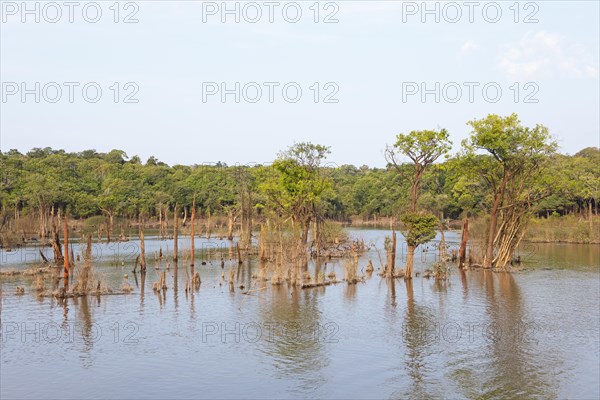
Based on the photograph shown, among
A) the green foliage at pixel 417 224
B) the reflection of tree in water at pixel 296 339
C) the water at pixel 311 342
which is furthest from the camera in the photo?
the green foliage at pixel 417 224

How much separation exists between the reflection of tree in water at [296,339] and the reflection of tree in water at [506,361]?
5.37 metres

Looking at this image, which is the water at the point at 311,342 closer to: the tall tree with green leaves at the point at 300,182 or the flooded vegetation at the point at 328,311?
the flooded vegetation at the point at 328,311

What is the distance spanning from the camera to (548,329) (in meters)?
27.9

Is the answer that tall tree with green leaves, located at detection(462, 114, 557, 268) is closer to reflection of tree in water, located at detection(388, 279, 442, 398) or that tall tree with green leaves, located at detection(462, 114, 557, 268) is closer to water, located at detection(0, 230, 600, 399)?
water, located at detection(0, 230, 600, 399)

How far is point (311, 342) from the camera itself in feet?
85.4

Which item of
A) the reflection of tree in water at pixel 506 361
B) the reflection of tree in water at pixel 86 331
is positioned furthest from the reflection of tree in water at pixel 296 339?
the reflection of tree in water at pixel 86 331

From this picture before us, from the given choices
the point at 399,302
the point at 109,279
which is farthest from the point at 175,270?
the point at 399,302

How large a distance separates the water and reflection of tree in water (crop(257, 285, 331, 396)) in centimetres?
7

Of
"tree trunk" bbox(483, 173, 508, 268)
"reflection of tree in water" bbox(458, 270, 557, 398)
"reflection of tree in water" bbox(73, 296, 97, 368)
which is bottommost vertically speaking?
"reflection of tree in water" bbox(458, 270, 557, 398)

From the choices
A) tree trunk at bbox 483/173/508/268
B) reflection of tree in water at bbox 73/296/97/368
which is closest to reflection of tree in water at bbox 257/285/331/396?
reflection of tree in water at bbox 73/296/97/368

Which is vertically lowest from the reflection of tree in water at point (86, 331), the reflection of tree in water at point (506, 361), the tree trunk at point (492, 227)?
the reflection of tree in water at point (506, 361)

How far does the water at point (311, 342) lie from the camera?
20578 millimetres

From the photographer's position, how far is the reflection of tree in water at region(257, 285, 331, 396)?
21.8 metres

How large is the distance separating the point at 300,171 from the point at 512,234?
18260mm
